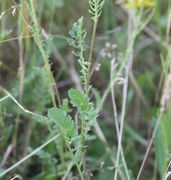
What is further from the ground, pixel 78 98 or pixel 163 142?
pixel 78 98

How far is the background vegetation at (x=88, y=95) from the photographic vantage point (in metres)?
0.95

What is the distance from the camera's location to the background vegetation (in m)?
0.95

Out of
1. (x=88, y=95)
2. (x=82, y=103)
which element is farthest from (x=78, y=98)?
(x=88, y=95)

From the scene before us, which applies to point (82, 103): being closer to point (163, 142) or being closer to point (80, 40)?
point (80, 40)

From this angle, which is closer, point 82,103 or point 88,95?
point 82,103

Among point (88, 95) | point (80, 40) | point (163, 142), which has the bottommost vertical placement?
point (163, 142)

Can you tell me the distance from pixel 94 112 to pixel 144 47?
40.3 inches

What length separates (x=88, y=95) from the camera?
95 cm

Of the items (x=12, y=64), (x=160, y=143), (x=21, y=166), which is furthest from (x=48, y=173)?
(x=12, y=64)

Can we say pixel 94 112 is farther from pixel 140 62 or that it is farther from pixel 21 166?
pixel 140 62

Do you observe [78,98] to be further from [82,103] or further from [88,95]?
[88,95]

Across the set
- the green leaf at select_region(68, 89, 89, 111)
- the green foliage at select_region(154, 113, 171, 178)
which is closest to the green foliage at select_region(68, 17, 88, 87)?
the green leaf at select_region(68, 89, 89, 111)

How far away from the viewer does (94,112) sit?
702 millimetres

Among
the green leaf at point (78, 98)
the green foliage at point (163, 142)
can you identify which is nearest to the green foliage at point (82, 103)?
the green leaf at point (78, 98)
